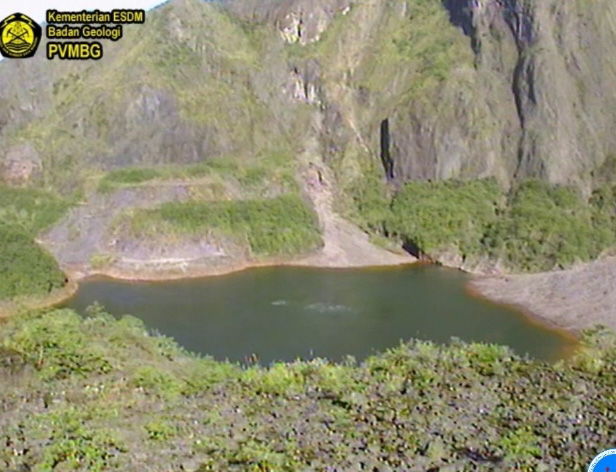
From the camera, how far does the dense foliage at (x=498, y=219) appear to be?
8669cm

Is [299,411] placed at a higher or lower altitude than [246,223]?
higher

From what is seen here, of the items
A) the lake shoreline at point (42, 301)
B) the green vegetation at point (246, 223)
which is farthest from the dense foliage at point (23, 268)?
the green vegetation at point (246, 223)

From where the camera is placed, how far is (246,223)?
90.8m

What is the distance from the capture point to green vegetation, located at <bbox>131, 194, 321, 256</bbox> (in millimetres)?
86919

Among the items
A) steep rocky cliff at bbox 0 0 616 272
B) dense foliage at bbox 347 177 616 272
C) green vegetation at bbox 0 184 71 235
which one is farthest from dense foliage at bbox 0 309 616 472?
steep rocky cliff at bbox 0 0 616 272

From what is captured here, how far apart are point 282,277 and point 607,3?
6003 cm

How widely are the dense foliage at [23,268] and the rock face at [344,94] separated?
21052 mm

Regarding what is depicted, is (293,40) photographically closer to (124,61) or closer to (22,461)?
(124,61)

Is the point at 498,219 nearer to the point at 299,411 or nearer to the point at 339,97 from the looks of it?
the point at 339,97

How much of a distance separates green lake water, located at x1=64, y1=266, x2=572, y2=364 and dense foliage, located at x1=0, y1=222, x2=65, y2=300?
2.90 metres

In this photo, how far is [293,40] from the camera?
383 feet

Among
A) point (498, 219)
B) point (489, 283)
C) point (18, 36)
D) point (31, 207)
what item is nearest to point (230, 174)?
point (31, 207)

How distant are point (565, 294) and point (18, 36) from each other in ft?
170

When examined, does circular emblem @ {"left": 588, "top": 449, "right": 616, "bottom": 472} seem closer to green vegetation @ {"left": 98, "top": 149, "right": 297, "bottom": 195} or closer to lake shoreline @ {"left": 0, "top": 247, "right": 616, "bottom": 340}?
lake shoreline @ {"left": 0, "top": 247, "right": 616, "bottom": 340}
